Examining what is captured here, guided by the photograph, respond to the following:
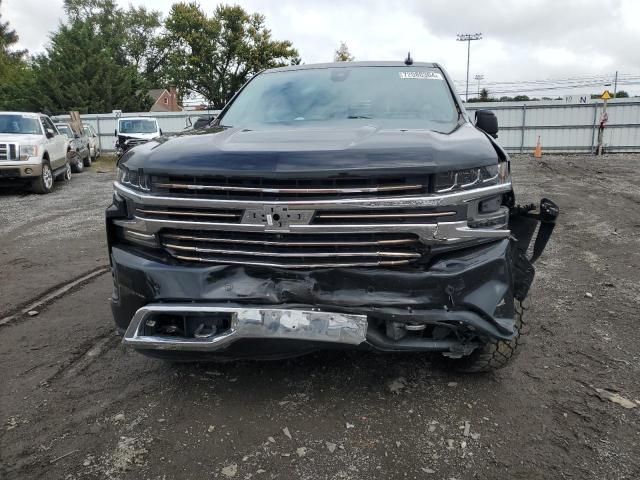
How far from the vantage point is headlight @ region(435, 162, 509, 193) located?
2457mm

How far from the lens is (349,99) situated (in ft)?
12.4

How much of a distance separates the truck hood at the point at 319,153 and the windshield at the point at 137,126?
19.6 meters

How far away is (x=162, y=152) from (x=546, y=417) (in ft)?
8.00

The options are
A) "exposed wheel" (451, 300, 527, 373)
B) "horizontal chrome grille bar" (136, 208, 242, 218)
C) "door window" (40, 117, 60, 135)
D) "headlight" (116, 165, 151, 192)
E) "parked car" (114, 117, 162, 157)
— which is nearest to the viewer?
"horizontal chrome grille bar" (136, 208, 242, 218)

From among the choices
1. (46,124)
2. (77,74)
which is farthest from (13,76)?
(46,124)

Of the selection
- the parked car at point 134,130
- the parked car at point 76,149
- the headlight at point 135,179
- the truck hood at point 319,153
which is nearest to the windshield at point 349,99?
the truck hood at point 319,153

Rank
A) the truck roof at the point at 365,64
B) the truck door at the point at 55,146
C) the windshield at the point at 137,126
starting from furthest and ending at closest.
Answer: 1. the windshield at the point at 137,126
2. the truck door at the point at 55,146
3. the truck roof at the point at 365,64

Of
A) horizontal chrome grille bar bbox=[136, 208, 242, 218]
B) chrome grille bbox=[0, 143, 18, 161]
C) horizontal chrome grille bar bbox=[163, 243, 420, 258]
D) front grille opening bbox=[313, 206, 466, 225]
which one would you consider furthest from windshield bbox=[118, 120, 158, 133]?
front grille opening bbox=[313, 206, 466, 225]

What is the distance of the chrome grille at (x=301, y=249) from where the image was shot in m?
2.53

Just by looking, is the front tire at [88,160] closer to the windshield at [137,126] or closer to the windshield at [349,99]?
the windshield at [137,126]

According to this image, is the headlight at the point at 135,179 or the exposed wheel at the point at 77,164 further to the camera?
the exposed wheel at the point at 77,164

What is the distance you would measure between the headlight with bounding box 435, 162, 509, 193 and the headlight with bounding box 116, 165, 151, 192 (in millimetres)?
1486

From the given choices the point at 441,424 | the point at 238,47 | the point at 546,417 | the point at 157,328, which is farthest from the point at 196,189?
the point at 238,47

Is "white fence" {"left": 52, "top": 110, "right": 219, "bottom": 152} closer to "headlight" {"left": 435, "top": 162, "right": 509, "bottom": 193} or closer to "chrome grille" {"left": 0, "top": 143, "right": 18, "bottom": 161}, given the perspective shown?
"chrome grille" {"left": 0, "top": 143, "right": 18, "bottom": 161}
